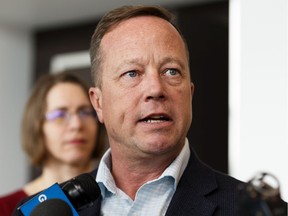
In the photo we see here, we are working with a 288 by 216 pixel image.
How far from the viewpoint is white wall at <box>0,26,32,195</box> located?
4.76m

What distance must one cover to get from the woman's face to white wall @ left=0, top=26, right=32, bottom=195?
7.19ft

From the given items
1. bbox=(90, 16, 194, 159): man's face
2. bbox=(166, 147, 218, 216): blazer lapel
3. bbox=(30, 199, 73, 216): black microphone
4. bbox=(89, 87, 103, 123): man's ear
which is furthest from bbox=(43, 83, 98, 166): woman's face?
bbox=(30, 199, 73, 216): black microphone

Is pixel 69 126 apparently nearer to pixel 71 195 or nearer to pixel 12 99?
pixel 71 195

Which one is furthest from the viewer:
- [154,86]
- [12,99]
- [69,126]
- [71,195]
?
[12,99]

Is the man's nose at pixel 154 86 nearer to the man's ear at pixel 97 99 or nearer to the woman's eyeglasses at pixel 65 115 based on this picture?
the man's ear at pixel 97 99

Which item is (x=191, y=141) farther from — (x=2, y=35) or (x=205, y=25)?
(x=2, y=35)

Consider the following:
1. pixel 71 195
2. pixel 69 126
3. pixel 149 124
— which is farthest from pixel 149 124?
pixel 69 126

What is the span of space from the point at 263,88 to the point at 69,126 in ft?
2.92

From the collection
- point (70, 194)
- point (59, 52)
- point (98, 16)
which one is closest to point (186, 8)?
point (98, 16)

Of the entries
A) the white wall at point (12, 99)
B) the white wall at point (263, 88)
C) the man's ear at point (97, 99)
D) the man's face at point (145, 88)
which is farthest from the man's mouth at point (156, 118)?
the white wall at point (12, 99)

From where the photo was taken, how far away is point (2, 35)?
188 inches

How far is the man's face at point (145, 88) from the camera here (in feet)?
4.87

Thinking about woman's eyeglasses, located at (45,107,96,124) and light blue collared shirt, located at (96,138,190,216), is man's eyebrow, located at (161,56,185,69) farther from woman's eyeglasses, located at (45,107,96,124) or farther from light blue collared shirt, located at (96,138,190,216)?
woman's eyeglasses, located at (45,107,96,124)

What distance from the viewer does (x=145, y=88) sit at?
59.0 inches
